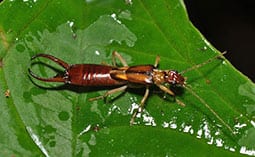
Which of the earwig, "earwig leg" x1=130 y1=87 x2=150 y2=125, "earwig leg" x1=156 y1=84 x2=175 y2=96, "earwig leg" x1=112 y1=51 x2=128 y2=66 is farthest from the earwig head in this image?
"earwig leg" x1=112 y1=51 x2=128 y2=66

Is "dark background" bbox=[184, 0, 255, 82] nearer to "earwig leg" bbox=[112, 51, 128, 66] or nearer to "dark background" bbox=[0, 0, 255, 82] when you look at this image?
"dark background" bbox=[0, 0, 255, 82]

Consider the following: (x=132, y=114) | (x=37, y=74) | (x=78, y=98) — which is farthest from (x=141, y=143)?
(x=37, y=74)

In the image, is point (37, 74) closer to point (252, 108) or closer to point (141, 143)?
point (141, 143)

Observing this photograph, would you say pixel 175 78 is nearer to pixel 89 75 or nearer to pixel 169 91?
pixel 169 91

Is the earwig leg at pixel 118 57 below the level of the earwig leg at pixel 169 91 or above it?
above

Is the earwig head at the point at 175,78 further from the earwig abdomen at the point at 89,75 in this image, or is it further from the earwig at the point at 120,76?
the earwig abdomen at the point at 89,75

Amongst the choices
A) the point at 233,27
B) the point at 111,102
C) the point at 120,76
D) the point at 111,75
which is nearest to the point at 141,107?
the point at 111,102

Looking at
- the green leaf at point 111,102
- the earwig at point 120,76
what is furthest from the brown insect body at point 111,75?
the green leaf at point 111,102
